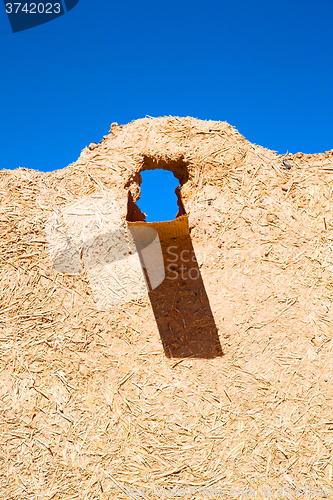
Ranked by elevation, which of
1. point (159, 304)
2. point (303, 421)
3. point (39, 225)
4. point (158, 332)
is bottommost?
point (303, 421)

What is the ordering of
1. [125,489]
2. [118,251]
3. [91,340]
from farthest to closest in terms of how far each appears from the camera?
[118,251] < [91,340] < [125,489]

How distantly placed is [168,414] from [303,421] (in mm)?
1762

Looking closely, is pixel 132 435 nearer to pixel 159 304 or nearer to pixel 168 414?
pixel 168 414

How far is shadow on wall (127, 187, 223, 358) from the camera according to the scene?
4.33 metres

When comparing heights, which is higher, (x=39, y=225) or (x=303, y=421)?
(x=39, y=225)

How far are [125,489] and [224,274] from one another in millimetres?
3032

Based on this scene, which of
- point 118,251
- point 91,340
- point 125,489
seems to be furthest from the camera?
point 118,251

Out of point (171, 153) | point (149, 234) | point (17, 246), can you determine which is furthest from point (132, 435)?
point (171, 153)

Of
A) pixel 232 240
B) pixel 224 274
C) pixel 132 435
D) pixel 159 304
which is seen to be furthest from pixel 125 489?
pixel 232 240

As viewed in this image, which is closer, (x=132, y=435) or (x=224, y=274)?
(x=132, y=435)

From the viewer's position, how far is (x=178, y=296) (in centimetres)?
454

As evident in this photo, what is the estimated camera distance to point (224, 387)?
4184mm

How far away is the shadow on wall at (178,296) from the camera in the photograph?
4.33m

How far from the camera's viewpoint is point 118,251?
15.2 ft
